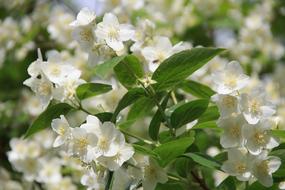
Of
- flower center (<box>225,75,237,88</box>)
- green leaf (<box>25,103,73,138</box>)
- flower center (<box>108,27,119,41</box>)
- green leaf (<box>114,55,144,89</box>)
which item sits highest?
flower center (<box>108,27,119,41</box>)

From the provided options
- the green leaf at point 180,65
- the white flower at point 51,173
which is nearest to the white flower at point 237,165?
the green leaf at point 180,65

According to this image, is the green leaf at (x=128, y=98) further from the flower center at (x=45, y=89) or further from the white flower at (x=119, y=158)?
the flower center at (x=45, y=89)

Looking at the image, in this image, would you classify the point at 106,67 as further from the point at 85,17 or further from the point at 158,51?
the point at 158,51

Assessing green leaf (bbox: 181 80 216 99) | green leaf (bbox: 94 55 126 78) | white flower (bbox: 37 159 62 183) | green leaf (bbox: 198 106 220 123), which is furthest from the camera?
white flower (bbox: 37 159 62 183)

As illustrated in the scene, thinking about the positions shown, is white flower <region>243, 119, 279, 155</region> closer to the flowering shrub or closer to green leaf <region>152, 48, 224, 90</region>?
the flowering shrub

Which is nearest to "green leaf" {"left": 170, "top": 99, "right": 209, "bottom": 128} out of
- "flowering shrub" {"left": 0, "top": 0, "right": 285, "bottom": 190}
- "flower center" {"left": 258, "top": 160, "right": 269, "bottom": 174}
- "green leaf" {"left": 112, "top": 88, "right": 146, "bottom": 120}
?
"flowering shrub" {"left": 0, "top": 0, "right": 285, "bottom": 190}

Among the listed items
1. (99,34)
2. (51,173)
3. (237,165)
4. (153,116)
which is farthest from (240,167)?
(51,173)

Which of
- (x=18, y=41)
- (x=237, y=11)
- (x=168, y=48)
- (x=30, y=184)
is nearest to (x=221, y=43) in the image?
(x=237, y=11)
